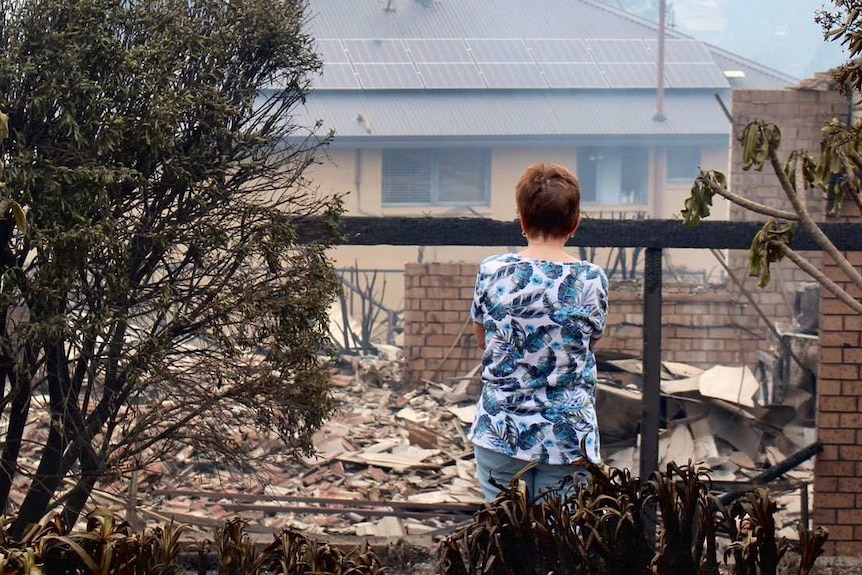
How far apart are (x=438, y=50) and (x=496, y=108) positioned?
333 cm

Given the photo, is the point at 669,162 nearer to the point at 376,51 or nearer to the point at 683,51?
the point at 683,51

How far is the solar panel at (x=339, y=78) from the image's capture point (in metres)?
A: 30.4

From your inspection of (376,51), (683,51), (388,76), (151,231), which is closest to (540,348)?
(151,231)

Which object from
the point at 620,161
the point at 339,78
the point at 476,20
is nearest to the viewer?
the point at 339,78

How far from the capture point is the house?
29.2 meters

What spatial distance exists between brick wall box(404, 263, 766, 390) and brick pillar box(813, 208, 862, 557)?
4.96 m

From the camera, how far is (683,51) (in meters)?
35.1

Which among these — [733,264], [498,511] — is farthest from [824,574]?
[733,264]

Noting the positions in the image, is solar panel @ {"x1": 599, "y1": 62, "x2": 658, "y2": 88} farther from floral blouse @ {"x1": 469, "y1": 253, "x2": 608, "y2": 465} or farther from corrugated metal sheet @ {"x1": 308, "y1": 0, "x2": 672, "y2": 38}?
floral blouse @ {"x1": 469, "y1": 253, "x2": 608, "y2": 465}

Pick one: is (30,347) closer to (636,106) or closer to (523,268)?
(523,268)

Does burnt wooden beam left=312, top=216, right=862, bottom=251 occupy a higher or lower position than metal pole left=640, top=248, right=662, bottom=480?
higher

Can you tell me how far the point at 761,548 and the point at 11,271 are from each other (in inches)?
108

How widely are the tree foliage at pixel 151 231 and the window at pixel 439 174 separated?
24436mm

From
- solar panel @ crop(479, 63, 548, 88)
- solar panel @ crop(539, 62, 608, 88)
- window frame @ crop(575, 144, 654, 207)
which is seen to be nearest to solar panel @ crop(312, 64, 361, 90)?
solar panel @ crop(479, 63, 548, 88)
